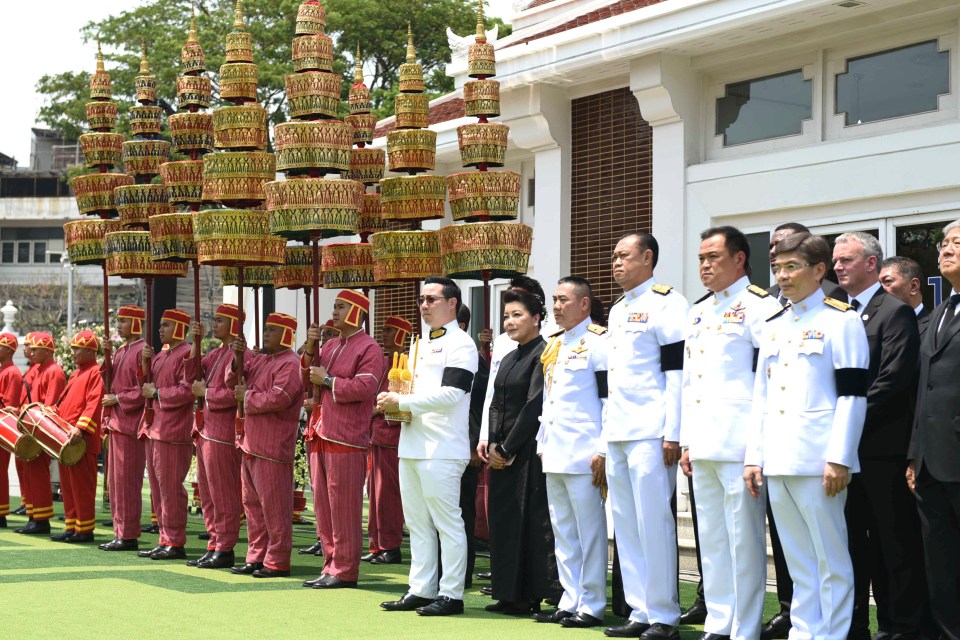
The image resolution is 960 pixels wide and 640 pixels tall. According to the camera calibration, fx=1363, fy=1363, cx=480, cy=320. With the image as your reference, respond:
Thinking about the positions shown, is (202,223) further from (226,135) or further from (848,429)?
(848,429)

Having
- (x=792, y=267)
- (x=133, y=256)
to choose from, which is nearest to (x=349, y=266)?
(x=133, y=256)

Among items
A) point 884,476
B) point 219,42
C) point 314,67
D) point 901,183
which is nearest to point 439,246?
point 314,67

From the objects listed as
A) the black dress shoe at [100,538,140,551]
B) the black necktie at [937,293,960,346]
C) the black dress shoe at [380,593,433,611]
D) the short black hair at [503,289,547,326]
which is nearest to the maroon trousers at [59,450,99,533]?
the black dress shoe at [100,538,140,551]

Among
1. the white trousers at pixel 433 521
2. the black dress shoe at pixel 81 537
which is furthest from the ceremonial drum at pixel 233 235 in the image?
the black dress shoe at pixel 81 537

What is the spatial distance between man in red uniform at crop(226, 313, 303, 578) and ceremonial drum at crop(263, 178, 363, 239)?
2.20ft

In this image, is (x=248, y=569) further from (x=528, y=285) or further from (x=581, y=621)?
(x=581, y=621)

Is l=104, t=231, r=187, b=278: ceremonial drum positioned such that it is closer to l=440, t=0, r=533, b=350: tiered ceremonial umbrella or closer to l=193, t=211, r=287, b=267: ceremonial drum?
l=193, t=211, r=287, b=267: ceremonial drum

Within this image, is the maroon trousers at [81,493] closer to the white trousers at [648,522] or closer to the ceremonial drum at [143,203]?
the ceremonial drum at [143,203]

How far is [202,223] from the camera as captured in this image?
394 inches

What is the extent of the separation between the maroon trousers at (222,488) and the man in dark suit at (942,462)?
528 cm

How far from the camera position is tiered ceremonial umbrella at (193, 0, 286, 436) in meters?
9.96

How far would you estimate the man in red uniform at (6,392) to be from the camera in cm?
1297

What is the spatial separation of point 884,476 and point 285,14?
26034 millimetres

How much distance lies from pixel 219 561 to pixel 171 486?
924 mm
